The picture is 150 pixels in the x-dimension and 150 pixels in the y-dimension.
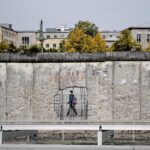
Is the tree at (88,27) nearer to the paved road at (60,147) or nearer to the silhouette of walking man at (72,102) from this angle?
the silhouette of walking man at (72,102)

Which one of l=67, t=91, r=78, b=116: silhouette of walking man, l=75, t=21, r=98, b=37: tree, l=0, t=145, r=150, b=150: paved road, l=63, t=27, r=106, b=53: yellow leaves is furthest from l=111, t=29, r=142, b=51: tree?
l=0, t=145, r=150, b=150: paved road

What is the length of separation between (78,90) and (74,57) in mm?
1619

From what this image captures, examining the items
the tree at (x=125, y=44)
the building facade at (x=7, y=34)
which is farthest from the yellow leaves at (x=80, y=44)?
the building facade at (x=7, y=34)

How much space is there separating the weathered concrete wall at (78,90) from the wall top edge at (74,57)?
201 mm

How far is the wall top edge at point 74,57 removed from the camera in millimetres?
23000

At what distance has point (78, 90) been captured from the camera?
23.1m

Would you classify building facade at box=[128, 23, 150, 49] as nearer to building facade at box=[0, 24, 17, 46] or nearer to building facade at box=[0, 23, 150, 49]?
building facade at box=[0, 23, 150, 49]

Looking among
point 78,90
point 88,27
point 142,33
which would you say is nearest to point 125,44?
point 88,27

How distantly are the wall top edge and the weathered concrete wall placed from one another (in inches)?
7.9

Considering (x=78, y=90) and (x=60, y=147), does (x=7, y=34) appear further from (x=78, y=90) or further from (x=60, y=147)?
(x=60, y=147)

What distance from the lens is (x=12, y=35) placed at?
14750cm

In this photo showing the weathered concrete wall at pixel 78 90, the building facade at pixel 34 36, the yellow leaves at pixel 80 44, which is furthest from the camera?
the building facade at pixel 34 36

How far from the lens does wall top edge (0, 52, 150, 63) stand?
75.5 ft

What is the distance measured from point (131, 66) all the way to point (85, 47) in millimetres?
45514
